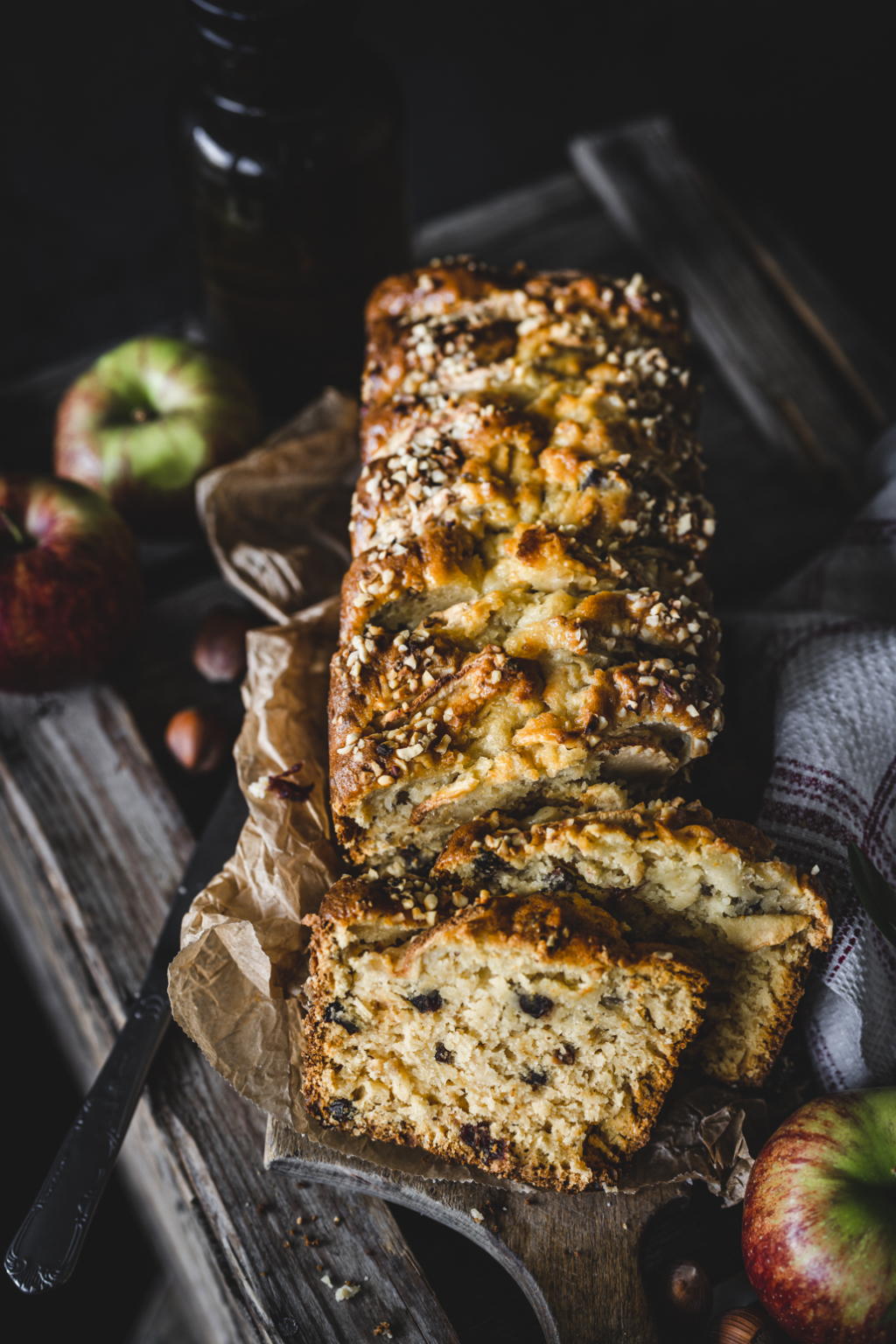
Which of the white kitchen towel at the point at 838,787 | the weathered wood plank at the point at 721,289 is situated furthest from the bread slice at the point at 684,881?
the weathered wood plank at the point at 721,289

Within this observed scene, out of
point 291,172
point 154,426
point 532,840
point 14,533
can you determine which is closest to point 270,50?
point 291,172

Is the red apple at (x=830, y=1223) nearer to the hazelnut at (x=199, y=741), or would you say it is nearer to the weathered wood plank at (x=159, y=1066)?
the weathered wood plank at (x=159, y=1066)

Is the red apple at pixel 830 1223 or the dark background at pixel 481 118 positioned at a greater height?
the dark background at pixel 481 118

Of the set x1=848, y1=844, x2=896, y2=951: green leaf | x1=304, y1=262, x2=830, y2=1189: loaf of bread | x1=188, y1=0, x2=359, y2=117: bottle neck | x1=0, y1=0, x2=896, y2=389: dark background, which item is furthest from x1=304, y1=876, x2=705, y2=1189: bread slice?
x1=0, y1=0, x2=896, y2=389: dark background

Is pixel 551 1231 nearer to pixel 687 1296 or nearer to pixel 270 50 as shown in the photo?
pixel 687 1296

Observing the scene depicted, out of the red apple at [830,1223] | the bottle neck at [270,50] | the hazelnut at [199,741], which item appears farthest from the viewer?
the hazelnut at [199,741]

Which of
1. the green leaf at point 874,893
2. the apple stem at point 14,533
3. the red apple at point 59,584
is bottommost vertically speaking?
the green leaf at point 874,893

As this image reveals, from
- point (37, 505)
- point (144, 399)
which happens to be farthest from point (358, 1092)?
point (144, 399)
